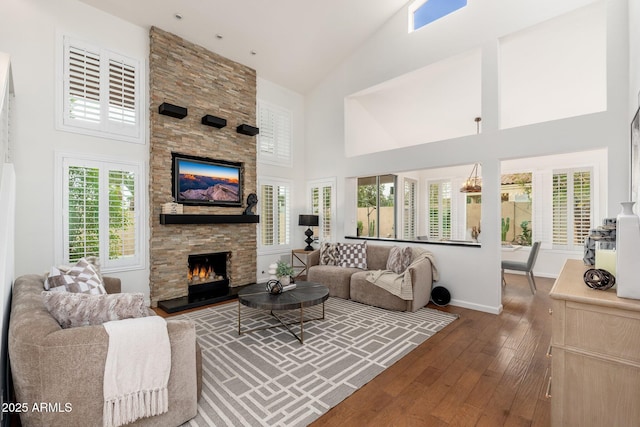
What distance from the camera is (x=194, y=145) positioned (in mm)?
5090

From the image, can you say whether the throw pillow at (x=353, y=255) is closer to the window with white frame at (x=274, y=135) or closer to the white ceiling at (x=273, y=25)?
the window with white frame at (x=274, y=135)

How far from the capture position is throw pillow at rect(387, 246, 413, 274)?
187 inches

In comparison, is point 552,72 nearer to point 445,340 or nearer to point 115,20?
point 445,340

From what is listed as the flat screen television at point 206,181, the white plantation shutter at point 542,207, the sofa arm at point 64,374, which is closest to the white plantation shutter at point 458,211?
the white plantation shutter at point 542,207

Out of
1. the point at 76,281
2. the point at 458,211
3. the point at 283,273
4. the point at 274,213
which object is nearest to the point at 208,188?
the point at 274,213

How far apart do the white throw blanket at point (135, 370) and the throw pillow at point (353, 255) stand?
12.4 feet

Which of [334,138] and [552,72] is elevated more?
[552,72]

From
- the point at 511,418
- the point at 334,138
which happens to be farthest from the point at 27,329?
the point at 334,138

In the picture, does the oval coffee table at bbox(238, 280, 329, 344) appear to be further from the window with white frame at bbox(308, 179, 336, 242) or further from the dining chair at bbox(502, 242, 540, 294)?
the dining chair at bbox(502, 242, 540, 294)

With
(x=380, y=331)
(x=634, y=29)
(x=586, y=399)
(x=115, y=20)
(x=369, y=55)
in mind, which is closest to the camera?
(x=586, y=399)

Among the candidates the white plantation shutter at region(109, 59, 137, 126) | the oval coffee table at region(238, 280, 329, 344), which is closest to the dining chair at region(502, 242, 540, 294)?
the oval coffee table at region(238, 280, 329, 344)

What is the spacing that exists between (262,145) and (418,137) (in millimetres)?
4012

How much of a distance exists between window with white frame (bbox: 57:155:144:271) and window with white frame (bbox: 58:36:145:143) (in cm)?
50

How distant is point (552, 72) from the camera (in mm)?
4965
